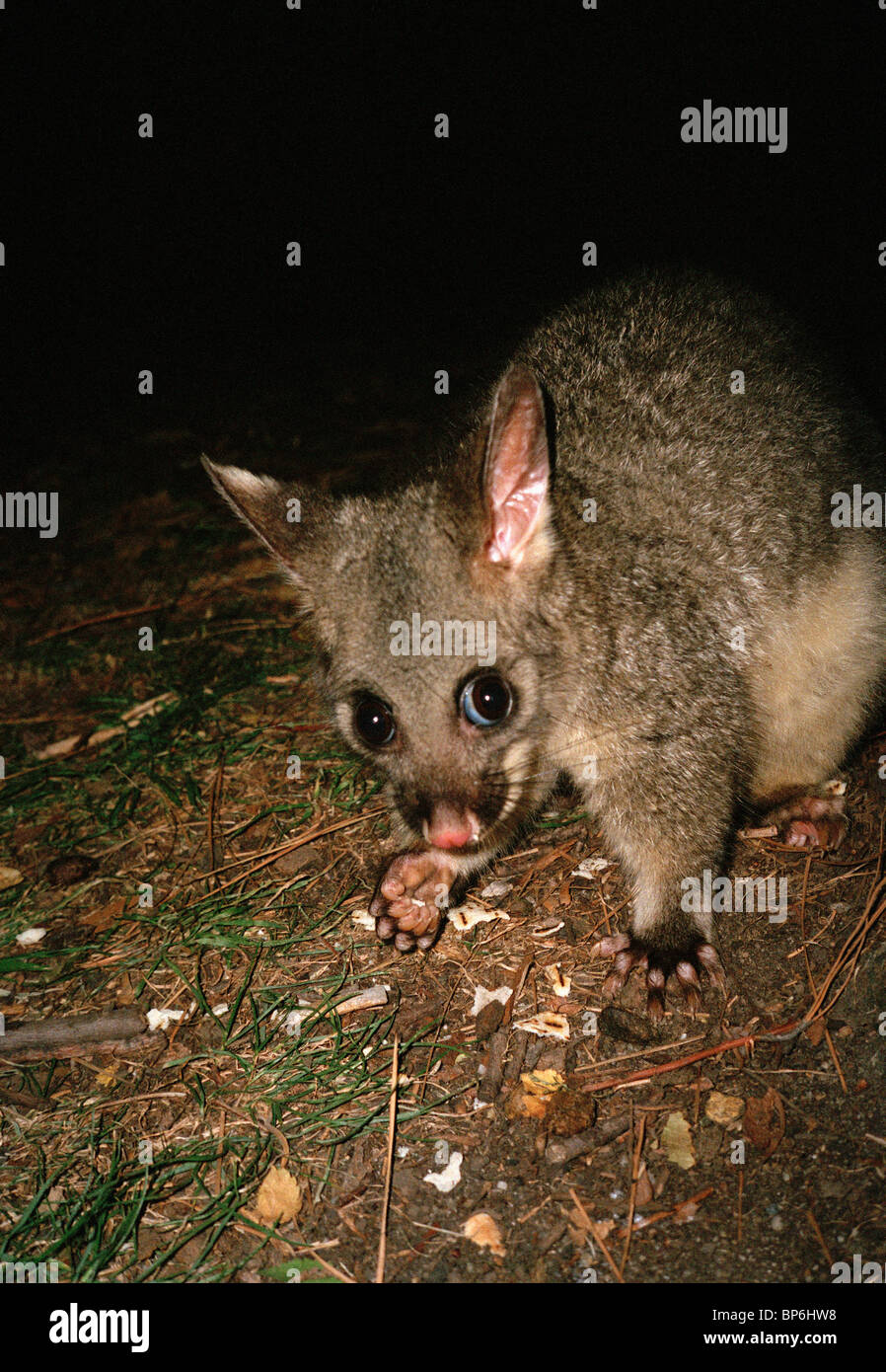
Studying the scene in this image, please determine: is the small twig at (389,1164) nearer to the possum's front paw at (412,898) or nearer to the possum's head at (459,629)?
the possum's front paw at (412,898)

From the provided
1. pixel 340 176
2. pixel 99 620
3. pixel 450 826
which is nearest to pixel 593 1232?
pixel 450 826

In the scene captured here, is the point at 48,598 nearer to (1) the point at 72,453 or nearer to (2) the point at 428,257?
(1) the point at 72,453

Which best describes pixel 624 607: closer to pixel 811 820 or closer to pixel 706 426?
pixel 706 426

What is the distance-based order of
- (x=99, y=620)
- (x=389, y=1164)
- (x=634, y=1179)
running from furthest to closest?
(x=99, y=620), (x=389, y=1164), (x=634, y=1179)

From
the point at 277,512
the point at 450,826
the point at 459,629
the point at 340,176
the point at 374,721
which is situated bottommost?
the point at 450,826

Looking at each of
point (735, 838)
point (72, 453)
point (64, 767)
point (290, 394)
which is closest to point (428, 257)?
point (290, 394)
